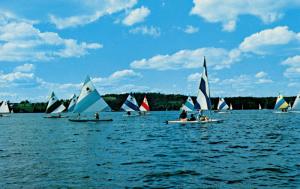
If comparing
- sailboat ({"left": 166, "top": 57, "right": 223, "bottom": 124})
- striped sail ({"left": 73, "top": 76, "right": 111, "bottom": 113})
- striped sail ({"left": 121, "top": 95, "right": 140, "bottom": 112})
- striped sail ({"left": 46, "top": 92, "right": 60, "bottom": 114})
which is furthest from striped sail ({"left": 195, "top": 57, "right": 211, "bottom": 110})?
striped sail ({"left": 46, "top": 92, "right": 60, "bottom": 114})

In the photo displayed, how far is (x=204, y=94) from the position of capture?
72.8m

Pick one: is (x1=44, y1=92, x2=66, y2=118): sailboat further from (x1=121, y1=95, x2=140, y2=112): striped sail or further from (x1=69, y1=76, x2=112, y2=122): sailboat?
(x1=69, y1=76, x2=112, y2=122): sailboat

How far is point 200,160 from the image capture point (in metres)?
30.0

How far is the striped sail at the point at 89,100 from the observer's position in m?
85.1

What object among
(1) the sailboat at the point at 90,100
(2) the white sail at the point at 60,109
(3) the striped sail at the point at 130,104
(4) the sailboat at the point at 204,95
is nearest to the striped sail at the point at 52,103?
(2) the white sail at the point at 60,109

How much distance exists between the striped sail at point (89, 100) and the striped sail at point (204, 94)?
2067 centimetres

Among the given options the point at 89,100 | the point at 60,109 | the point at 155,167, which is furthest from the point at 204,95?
the point at 60,109

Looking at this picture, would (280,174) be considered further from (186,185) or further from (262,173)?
(186,185)

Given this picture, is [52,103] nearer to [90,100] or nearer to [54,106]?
[54,106]

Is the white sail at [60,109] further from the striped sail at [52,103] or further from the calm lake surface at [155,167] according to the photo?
the calm lake surface at [155,167]

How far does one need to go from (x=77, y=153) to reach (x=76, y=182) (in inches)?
536

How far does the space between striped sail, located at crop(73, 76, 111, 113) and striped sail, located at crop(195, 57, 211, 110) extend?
67.8 feet

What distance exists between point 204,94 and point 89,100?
971 inches

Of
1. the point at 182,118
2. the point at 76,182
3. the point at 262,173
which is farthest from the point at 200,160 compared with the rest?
the point at 182,118
